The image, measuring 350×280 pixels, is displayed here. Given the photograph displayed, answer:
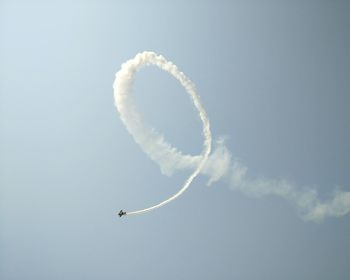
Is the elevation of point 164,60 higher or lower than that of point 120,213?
higher

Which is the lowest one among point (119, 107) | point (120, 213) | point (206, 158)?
point (120, 213)

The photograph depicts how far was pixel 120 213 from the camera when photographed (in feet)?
324

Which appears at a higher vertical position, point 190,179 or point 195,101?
point 195,101

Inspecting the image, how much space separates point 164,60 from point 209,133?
2084 cm

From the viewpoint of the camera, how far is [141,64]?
90.2 meters

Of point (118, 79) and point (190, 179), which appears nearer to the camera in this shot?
point (118, 79)

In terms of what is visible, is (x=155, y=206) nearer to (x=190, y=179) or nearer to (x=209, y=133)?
(x=190, y=179)

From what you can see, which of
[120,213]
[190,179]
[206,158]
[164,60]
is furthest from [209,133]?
[120,213]

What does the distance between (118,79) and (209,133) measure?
25.8 meters

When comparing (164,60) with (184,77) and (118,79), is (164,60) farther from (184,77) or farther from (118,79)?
(118,79)

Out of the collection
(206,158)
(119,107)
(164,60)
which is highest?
(164,60)

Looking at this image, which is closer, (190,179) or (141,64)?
(141,64)

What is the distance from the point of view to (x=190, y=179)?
9825 centimetres

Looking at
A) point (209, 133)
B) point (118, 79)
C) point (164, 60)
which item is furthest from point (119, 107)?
point (209, 133)
